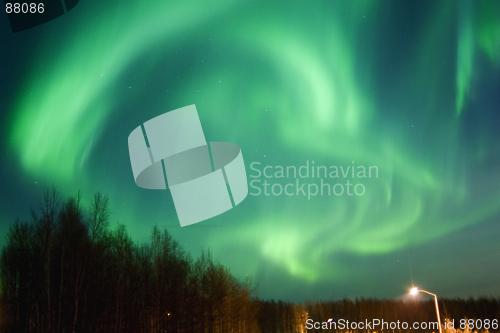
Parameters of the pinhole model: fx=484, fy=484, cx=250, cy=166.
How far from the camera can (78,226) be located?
36000 mm

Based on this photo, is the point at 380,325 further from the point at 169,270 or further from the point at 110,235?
the point at 110,235

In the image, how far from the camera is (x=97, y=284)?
42.3 m

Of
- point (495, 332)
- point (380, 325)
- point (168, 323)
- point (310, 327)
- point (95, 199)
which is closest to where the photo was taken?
point (95, 199)

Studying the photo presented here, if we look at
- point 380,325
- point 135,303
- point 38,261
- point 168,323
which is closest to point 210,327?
point 168,323

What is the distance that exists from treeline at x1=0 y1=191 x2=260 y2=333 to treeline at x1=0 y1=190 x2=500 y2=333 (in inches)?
2.8

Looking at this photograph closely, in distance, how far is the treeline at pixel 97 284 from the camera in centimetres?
3350

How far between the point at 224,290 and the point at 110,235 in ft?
78.9

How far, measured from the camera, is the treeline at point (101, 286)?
110 ft

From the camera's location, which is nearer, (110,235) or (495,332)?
(110,235)

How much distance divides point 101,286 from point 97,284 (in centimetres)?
369

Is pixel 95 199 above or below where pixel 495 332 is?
above

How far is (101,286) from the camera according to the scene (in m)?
45.8

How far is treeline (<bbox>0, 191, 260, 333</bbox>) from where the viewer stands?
110ft

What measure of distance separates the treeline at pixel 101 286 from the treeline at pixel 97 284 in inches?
2.8
